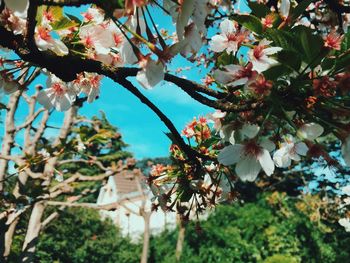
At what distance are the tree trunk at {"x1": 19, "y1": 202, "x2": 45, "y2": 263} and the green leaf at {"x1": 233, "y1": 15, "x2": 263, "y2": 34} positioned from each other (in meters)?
5.45

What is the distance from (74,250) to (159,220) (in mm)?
9388

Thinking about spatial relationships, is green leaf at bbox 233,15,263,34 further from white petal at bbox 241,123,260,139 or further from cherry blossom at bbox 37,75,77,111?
cherry blossom at bbox 37,75,77,111

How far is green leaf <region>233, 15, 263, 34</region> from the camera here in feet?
3.36

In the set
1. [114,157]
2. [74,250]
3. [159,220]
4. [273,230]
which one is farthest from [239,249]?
[114,157]

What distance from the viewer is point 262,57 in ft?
3.09

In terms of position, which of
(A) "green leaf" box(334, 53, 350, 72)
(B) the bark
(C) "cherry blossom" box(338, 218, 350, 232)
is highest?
(B) the bark

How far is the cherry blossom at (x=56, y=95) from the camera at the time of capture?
140cm

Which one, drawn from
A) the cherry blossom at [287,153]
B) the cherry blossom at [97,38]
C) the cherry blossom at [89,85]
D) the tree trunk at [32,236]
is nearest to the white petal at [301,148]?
the cherry blossom at [287,153]

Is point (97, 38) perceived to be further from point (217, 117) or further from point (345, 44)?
point (345, 44)

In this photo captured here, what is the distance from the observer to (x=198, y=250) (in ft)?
47.6

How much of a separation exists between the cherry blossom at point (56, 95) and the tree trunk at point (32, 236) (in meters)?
4.88

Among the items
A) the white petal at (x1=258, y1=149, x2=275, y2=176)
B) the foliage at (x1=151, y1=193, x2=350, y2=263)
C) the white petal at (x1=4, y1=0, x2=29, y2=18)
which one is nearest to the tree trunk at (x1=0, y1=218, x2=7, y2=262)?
the white petal at (x1=258, y1=149, x2=275, y2=176)

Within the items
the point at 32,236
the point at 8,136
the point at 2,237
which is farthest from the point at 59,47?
the point at 32,236

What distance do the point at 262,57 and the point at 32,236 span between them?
595 cm
